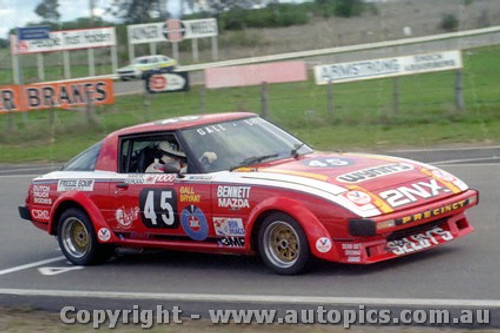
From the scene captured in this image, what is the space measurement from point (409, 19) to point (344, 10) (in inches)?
188

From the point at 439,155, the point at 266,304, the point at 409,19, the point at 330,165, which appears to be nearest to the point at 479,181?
the point at 439,155

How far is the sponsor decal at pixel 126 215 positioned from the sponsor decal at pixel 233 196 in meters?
1.13

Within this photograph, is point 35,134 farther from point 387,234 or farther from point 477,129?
point 387,234

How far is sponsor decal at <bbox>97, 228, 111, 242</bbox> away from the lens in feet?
33.6

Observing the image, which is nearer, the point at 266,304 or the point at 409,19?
the point at 266,304

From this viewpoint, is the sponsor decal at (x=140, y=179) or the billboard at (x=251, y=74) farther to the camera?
the billboard at (x=251, y=74)

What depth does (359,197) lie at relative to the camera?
8.47 metres

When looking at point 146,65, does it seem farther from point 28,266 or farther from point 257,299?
point 257,299

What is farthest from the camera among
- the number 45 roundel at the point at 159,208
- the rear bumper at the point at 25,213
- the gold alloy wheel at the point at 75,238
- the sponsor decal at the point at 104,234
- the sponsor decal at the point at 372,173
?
the rear bumper at the point at 25,213

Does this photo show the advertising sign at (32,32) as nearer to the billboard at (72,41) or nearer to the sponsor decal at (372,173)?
the billboard at (72,41)

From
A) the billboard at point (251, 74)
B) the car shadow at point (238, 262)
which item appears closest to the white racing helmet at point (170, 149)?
the car shadow at point (238, 262)

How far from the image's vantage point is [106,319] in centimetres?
783

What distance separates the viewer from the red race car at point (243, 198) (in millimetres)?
8484

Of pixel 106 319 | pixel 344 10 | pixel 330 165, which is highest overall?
pixel 344 10
